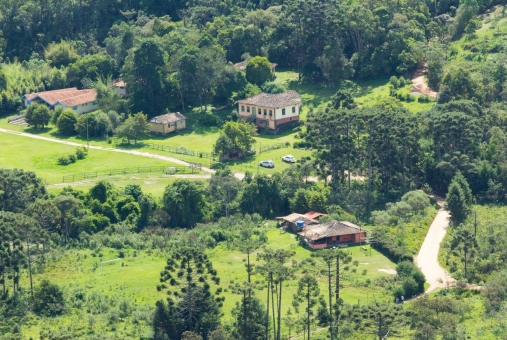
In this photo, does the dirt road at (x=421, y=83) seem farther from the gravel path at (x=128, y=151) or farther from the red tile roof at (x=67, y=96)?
the red tile roof at (x=67, y=96)

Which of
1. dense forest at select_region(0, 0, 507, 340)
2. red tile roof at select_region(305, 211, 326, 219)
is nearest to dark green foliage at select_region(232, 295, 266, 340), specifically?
dense forest at select_region(0, 0, 507, 340)

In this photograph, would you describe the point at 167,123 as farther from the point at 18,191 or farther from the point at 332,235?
the point at 332,235

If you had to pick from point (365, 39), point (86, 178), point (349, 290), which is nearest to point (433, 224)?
point (349, 290)

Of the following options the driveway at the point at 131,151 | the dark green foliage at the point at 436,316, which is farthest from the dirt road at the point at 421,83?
the dark green foliage at the point at 436,316

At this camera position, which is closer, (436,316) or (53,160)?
(436,316)

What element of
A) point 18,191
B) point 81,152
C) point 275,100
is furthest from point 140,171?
point 275,100
